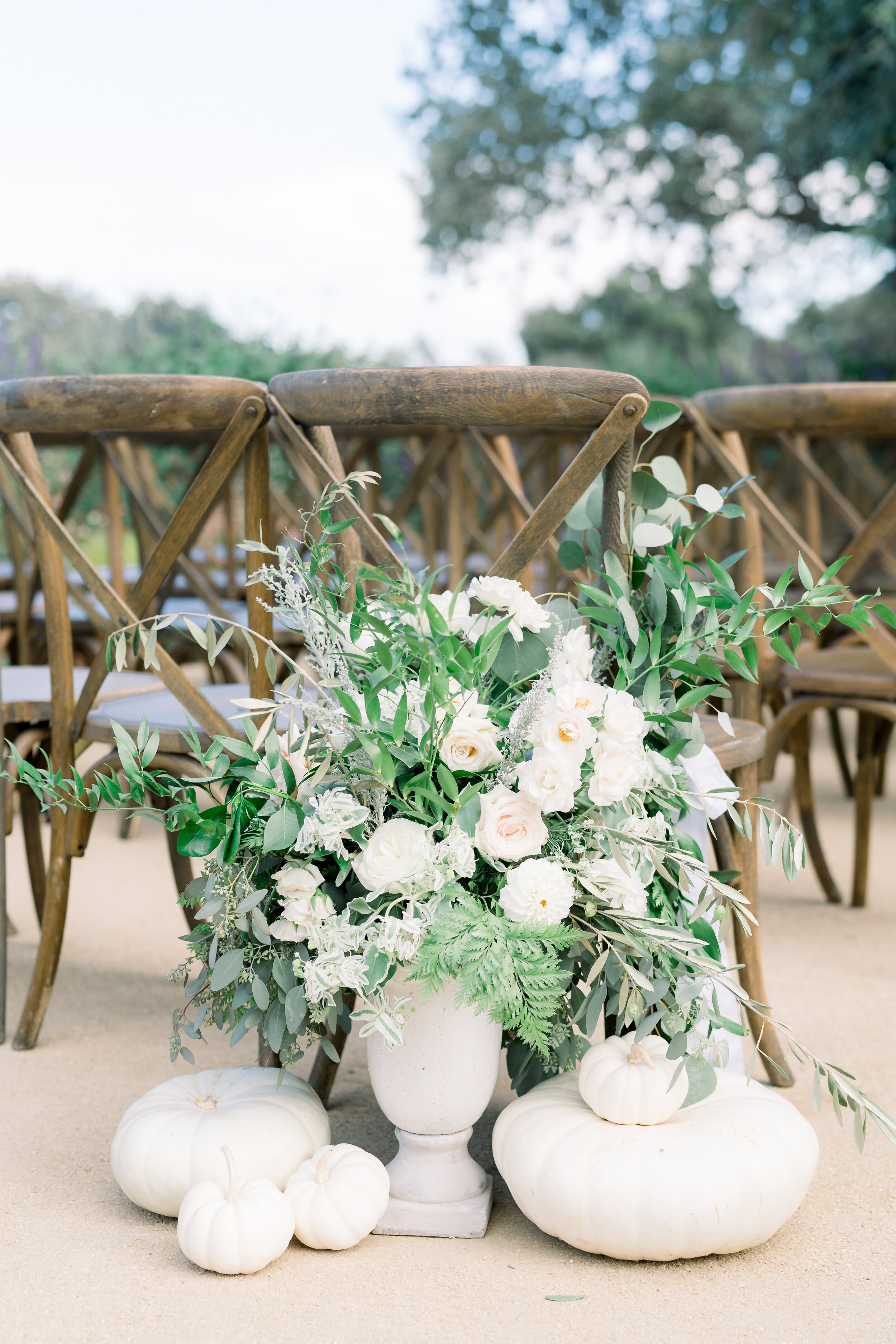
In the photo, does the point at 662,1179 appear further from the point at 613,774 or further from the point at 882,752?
the point at 882,752

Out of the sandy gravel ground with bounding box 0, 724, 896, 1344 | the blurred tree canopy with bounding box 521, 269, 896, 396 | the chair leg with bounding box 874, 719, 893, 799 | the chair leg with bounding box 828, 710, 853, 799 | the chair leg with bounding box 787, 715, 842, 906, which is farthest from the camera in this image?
the blurred tree canopy with bounding box 521, 269, 896, 396

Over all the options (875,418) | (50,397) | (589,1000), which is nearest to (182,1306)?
(589,1000)

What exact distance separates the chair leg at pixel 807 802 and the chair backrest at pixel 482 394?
115cm

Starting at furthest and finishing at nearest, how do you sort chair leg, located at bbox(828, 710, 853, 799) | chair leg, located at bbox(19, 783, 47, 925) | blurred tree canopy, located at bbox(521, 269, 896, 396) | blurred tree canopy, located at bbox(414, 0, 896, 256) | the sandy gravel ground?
blurred tree canopy, located at bbox(521, 269, 896, 396)
blurred tree canopy, located at bbox(414, 0, 896, 256)
chair leg, located at bbox(828, 710, 853, 799)
chair leg, located at bbox(19, 783, 47, 925)
the sandy gravel ground

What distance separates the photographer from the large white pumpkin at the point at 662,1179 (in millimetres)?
1279

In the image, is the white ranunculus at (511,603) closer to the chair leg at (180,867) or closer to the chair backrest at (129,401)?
the chair backrest at (129,401)

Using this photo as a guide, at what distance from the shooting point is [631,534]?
1589mm

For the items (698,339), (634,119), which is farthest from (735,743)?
(698,339)

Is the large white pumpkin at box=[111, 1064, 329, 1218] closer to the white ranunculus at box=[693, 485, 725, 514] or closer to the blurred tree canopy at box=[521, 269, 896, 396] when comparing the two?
the white ranunculus at box=[693, 485, 725, 514]

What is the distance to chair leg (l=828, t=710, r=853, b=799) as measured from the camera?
3.68 meters

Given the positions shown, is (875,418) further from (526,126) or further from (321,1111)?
(526,126)

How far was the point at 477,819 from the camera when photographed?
1350mm

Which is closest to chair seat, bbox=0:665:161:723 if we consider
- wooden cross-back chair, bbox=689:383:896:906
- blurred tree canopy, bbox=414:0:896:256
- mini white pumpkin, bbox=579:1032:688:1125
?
mini white pumpkin, bbox=579:1032:688:1125

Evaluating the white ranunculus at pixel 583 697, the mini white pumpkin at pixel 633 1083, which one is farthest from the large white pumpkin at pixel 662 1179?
the white ranunculus at pixel 583 697
